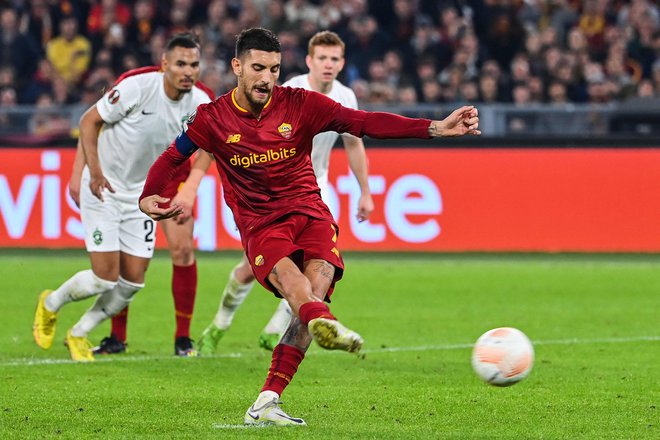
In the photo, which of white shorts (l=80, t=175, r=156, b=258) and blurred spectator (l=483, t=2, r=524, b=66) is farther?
blurred spectator (l=483, t=2, r=524, b=66)

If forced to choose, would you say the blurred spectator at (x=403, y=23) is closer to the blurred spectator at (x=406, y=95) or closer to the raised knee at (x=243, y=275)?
the blurred spectator at (x=406, y=95)

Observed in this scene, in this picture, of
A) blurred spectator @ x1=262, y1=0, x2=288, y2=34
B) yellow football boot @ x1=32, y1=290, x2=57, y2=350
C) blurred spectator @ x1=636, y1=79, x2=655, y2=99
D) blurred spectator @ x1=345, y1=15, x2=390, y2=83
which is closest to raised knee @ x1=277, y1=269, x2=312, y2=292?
yellow football boot @ x1=32, y1=290, x2=57, y2=350

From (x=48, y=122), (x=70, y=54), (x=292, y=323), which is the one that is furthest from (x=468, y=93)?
(x=292, y=323)

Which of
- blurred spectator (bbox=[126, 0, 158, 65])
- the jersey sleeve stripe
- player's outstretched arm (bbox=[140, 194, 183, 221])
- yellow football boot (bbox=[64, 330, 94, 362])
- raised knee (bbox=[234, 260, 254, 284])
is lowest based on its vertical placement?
yellow football boot (bbox=[64, 330, 94, 362])

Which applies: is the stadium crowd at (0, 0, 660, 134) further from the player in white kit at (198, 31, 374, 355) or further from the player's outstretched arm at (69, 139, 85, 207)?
the player's outstretched arm at (69, 139, 85, 207)

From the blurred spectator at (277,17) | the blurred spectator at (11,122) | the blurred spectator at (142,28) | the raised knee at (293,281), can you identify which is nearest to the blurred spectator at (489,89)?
the blurred spectator at (277,17)

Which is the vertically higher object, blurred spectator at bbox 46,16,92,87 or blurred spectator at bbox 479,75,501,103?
blurred spectator at bbox 46,16,92,87

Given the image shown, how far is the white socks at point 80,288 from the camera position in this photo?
995 centimetres

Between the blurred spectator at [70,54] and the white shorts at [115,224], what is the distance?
11391mm

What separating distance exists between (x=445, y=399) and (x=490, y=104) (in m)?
11.8

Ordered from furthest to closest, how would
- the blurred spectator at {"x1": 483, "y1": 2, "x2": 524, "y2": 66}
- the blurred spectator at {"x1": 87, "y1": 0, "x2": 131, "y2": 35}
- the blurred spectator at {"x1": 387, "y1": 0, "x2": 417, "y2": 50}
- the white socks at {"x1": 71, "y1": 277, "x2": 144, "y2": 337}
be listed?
the blurred spectator at {"x1": 87, "y1": 0, "x2": 131, "y2": 35} → the blurred spectator at {"x1": 387, "y1": 0, "x2": 417, "y2": 50} → the blurred spectator at {"x1": 483, "y1": 2, "x2": 524, "y2": 66} → the white socks at {"x1": 71, "y1": 277, "x2": 144, "y2": 337}

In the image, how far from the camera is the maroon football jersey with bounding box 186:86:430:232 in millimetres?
7289

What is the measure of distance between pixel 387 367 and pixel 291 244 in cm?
260

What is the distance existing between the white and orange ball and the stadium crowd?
1261 centimetres
